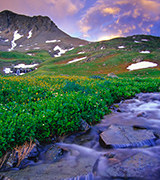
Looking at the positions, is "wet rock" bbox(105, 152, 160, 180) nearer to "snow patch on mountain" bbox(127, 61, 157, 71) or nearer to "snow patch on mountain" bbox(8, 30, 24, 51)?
"snow patch on mountain" bbox(127, 61, 157, 71)

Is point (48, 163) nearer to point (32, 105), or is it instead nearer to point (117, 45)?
point (32, 105)

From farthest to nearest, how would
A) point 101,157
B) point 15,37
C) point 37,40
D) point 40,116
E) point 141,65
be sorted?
point 15,37 < point 37,40 < point 141,65 < point 40,116 < point 101,157

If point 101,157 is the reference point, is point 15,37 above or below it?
above

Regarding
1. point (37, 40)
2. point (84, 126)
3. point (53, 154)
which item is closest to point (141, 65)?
point (84, 126)

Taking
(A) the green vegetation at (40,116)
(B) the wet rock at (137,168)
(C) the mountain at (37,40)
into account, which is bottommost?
(B) the wet rock at (137,168)

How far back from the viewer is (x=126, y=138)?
17.5ft

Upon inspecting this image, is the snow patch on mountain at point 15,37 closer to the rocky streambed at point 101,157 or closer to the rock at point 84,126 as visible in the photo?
the rock at point 84,126

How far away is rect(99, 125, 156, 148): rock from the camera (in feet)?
16.6

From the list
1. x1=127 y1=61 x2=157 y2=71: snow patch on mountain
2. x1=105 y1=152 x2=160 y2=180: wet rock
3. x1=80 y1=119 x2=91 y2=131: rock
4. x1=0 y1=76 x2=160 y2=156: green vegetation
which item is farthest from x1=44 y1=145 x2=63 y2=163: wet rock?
x1=127 y1=61 x2=157 y2=71: snow patch on mountain

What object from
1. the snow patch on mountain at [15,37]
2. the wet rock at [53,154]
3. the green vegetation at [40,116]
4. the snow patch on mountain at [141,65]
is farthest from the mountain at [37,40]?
the wet rock at [53,154]

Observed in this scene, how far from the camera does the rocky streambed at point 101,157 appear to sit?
3693mm

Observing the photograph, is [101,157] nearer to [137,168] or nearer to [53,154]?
[137,168]

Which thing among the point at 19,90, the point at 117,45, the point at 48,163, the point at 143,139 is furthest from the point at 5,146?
the point at 117,45

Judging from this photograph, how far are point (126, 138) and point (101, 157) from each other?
1281 mm
